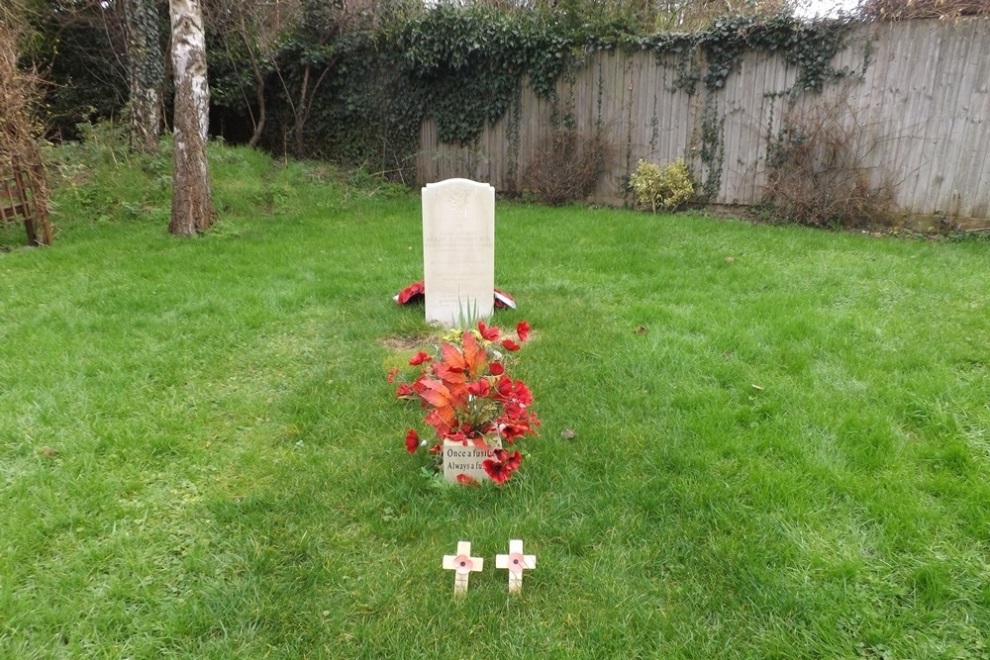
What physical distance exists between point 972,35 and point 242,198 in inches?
383

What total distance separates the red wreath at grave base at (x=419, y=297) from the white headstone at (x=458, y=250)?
0.19 m

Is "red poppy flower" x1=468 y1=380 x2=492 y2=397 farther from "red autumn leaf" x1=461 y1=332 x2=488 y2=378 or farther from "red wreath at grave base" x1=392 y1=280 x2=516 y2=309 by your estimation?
"red wreath at grave base" x1=392 y1=280 x2=516 y2=309

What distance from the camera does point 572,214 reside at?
917 cm

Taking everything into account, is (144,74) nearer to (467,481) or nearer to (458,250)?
(458,250)

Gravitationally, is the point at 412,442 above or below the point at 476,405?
below

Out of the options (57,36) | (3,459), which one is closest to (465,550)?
(3,459)

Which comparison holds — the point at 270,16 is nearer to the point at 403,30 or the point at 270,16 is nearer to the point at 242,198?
the point at 403,30

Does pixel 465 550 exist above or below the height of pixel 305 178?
below

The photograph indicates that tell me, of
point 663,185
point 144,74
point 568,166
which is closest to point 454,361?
point 663,185

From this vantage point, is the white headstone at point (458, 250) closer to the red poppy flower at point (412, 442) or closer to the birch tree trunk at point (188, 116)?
the red poppy flower at point (412, 442)

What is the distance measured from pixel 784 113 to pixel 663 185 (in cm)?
185

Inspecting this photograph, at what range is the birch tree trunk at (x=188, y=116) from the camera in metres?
7.26

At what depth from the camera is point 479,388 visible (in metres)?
2.69

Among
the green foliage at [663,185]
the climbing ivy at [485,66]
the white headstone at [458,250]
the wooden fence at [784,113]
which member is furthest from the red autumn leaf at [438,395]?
the climbing ivy at [485,66]
